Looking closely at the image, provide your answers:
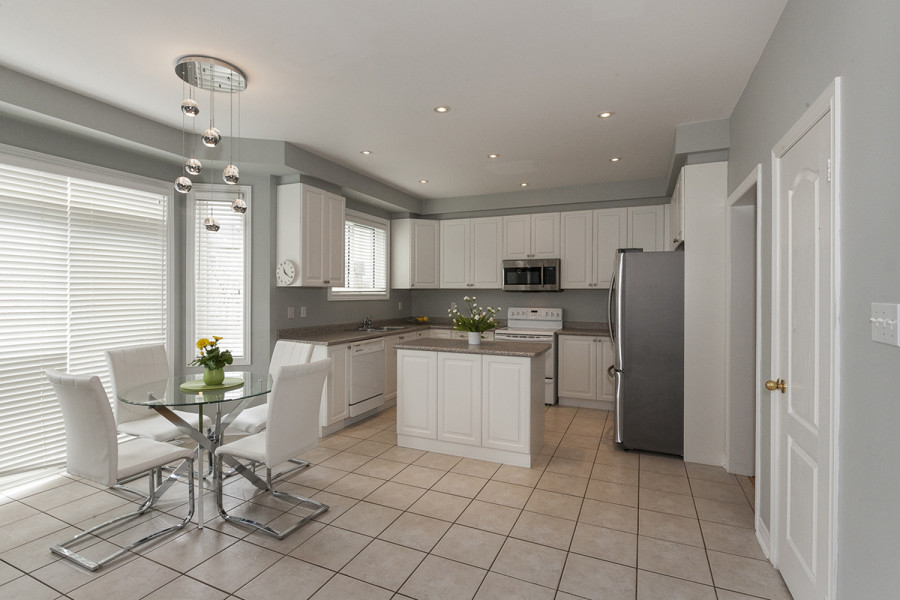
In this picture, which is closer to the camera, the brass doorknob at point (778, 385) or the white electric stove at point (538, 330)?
the brass doorknob at point (778, 385)

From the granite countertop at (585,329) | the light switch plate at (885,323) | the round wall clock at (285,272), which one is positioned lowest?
the granite countertop at (585,329)

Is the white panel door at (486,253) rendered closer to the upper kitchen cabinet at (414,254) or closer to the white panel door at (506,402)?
the upper kitchen cabinet at (414,254)

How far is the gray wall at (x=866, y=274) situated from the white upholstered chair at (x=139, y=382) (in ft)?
11.4

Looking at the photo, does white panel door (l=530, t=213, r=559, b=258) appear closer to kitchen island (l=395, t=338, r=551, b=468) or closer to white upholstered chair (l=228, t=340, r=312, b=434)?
kitchen island (l=395, t=338, r=551, b=468)

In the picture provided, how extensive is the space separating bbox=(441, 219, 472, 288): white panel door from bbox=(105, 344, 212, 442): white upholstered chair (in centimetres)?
378

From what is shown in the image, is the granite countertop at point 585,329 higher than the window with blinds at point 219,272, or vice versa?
the window with blinds at point 219,272

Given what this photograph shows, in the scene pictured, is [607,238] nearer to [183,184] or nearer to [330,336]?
[330,336]

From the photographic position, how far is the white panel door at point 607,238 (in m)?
5.46

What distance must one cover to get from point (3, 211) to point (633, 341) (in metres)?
4.81

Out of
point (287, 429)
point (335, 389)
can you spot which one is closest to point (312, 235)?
point (335, 389)

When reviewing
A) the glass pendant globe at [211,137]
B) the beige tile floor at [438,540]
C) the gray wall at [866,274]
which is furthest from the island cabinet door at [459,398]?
the gray wall at [866,274]

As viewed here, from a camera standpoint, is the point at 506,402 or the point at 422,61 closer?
the point at 422,61

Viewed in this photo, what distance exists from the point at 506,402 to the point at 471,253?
313 cm

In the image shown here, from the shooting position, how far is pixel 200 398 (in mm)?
2525
